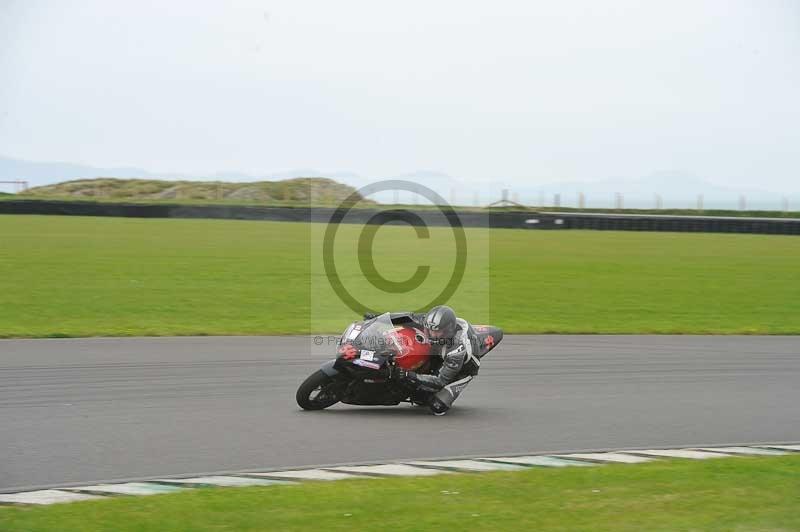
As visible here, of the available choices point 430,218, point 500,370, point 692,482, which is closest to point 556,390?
point 500,370

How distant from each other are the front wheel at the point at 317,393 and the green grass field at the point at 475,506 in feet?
9.55

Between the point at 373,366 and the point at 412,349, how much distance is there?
548mm

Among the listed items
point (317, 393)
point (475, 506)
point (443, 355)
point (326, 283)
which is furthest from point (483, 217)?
point (475, 506)

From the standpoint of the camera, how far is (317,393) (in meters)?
10.6

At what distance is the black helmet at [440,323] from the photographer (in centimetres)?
1058

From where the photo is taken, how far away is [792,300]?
81.9ft

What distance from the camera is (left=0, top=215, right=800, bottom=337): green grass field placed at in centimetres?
1944

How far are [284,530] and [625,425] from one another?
5.10 metres

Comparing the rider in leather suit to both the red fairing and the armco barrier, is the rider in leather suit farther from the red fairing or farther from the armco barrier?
the armco barrier

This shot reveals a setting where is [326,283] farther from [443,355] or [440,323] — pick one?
[440,323]

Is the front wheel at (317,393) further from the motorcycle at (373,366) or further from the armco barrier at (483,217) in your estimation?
the armco barrier at (483,217)

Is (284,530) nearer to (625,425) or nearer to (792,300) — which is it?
(625,425)

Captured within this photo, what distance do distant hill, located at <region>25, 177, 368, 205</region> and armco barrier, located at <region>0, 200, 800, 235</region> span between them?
13982 mm

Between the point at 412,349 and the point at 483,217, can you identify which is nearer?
the point at 412,349
